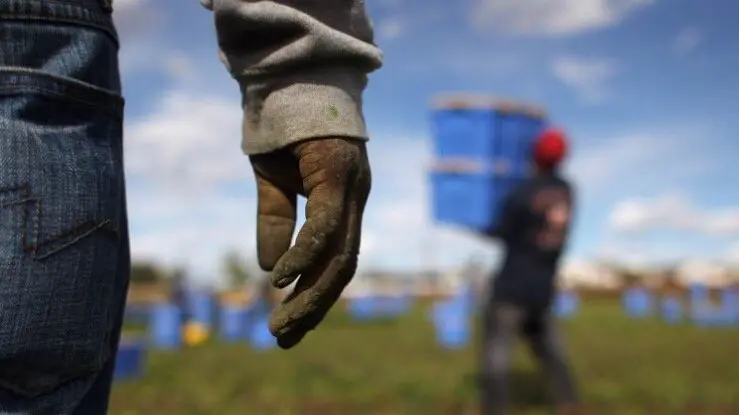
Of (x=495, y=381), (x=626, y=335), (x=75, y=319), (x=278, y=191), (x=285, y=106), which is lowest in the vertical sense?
(x=626, y=335)

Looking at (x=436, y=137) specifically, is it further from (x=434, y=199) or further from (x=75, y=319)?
(x=75, y=319)

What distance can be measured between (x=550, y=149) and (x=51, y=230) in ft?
11.2

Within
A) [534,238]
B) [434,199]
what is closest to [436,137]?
[434,199]

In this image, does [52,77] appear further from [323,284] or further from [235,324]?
[235,324]

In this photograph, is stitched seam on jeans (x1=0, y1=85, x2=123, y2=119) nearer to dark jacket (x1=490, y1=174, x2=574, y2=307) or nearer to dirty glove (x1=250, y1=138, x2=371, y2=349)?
dirty glove (x1=250, y1=138, x2=371, y2=349)

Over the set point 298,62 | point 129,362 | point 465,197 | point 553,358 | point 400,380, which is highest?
point 298,62

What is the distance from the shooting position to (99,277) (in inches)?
41.5

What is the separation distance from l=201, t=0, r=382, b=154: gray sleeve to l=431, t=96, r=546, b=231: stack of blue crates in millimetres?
4674

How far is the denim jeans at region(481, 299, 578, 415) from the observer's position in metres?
3.85

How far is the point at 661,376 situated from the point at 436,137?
2.64 metres

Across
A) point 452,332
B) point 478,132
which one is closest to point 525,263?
point 478,132

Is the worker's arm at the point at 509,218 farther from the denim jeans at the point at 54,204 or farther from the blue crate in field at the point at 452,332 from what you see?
the blue crate in field at the point at 452,332

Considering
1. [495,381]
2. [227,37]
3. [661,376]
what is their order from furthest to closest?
[661,376] < [495,381] < [227,37]

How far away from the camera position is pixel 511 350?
3.91 metres
